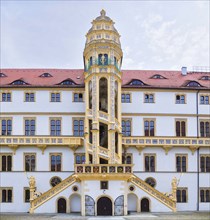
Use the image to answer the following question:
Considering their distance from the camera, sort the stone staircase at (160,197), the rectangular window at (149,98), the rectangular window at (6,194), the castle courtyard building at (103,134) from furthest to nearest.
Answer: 1. the rectangular window at (149,98)
2. the rectangular window at (6,194)
3. the castle courtyard building at (103,134)
4. the stone staircase at (160,197)

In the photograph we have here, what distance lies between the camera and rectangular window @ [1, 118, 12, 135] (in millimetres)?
43375

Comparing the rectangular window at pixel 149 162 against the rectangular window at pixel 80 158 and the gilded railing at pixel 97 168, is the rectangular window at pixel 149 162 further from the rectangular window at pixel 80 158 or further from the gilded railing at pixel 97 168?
the rectangular window at pixel 80 158

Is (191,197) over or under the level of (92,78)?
under

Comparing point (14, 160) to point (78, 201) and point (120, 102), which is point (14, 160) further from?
point (120, 102)

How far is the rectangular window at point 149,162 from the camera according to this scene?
142 ft

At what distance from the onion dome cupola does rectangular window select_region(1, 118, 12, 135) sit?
1071cm

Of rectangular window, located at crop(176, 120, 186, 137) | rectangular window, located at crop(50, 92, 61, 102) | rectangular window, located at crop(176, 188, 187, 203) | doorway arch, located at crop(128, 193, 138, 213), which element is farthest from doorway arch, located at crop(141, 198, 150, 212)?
rectangular window, located at crop(50, 92, 61, 102)

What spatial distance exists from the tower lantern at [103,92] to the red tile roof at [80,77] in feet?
11.3

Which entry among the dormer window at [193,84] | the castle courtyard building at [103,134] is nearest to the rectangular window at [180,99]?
the castle courtyard building at [103,134]

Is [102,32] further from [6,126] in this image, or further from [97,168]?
[6,126]

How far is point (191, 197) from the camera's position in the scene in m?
42.8

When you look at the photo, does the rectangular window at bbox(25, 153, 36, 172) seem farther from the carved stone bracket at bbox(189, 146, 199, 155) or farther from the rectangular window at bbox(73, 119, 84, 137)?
the carved stone bracket at bbox(189, 146, 199, 155)

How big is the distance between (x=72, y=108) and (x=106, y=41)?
862cm

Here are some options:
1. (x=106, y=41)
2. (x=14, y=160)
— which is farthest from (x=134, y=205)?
(x=106, y=41)
